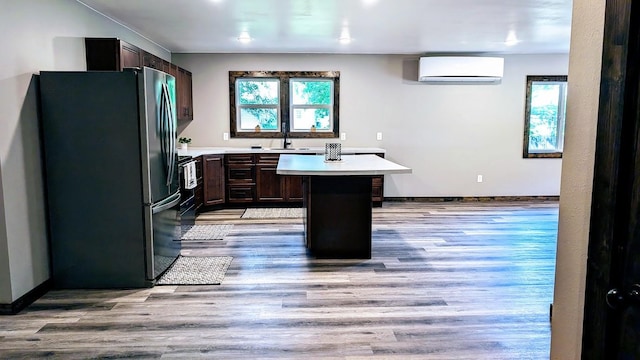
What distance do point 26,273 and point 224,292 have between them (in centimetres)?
139

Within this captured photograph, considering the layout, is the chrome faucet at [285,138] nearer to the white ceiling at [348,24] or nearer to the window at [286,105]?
the window at [286,105]

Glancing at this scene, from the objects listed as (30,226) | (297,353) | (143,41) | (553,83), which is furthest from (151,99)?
(553,83)

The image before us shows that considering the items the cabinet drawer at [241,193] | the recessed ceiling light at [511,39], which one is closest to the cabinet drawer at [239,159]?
the cabinet drawer at [241,193]

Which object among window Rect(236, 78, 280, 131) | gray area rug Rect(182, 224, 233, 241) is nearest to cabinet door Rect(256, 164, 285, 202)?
window Rect(236, 78, 280, 131)

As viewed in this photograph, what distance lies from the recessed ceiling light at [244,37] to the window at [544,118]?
456 cm

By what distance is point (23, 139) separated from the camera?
3.10 m

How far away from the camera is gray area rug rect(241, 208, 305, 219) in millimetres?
A: 6102

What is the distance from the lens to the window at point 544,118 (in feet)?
23.6

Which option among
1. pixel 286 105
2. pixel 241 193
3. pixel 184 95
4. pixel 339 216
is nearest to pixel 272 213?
pixel 241 193

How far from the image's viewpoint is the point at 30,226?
3.17m

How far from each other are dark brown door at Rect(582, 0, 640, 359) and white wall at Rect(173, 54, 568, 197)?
6.11 meters

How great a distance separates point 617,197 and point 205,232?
4.74 m

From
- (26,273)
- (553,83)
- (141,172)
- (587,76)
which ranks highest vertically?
(553,83)

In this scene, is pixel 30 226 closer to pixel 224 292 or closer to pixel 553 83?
pixel 224 292
